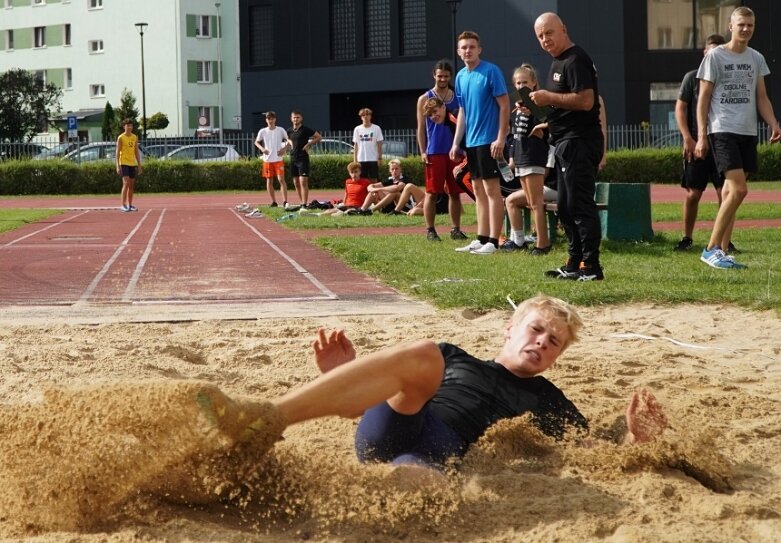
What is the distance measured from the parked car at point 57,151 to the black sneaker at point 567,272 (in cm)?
3247

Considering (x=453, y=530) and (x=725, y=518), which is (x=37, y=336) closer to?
(x=453, y=530)

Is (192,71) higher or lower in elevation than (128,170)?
higher

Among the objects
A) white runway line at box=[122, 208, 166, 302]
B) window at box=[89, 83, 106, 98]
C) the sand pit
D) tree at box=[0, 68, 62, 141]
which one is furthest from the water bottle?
window at box=[89, 83, 106, 98]

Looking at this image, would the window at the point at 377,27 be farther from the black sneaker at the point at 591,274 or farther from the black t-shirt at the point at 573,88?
the black sneaker at the point at 591,274

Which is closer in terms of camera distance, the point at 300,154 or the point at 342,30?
the point at 300,154

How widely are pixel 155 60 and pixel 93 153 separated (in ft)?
99.8

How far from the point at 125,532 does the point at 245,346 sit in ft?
10.7

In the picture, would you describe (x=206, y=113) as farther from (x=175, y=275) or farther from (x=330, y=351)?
(x=330, y=351)

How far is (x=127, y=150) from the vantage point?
23.3 m

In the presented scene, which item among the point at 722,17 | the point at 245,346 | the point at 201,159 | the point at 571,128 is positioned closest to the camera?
the point at 245,346

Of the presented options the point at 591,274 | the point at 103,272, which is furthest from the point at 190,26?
the point at 591,274

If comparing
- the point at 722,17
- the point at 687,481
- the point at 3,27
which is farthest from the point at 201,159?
the point at 3,27

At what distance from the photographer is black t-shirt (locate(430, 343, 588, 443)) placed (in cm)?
416

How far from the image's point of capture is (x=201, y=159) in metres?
38.7
